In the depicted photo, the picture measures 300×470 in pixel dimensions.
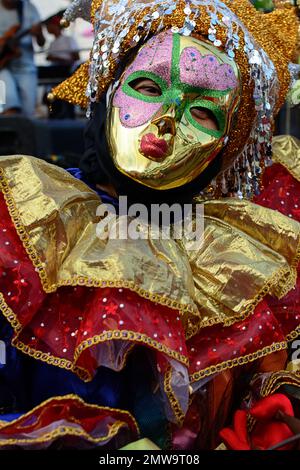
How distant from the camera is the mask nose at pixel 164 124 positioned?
140 centimetres

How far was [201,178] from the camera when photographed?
5.04 feet

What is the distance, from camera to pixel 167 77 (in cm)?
144

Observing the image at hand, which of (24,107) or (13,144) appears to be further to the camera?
(24,107)

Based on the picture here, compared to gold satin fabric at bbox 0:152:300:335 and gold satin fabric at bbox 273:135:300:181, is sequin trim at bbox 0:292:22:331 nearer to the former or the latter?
gold satin fabric at bbox 0:152:300:335

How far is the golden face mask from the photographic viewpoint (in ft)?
4.62

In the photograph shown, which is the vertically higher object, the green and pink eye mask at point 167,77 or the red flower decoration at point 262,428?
the green and pink eye mask at point 167,77

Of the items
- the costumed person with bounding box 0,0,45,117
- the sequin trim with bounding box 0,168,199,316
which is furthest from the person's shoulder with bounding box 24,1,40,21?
the sequin trim with bounding box 0,168,199,316

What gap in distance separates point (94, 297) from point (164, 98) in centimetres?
40

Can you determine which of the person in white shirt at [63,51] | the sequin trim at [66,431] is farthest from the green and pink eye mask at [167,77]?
the person in white shirt at [63,51]

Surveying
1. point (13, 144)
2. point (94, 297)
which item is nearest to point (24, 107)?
point (13, 144)

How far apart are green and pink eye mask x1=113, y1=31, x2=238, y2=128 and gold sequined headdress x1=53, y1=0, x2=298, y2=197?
1.9 inches

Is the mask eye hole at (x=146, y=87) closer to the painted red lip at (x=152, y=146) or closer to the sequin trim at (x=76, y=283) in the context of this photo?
the painted red lip at (x=152, y=146)

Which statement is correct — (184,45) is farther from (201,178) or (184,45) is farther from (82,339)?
(82,339)

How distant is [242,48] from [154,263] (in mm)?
492
